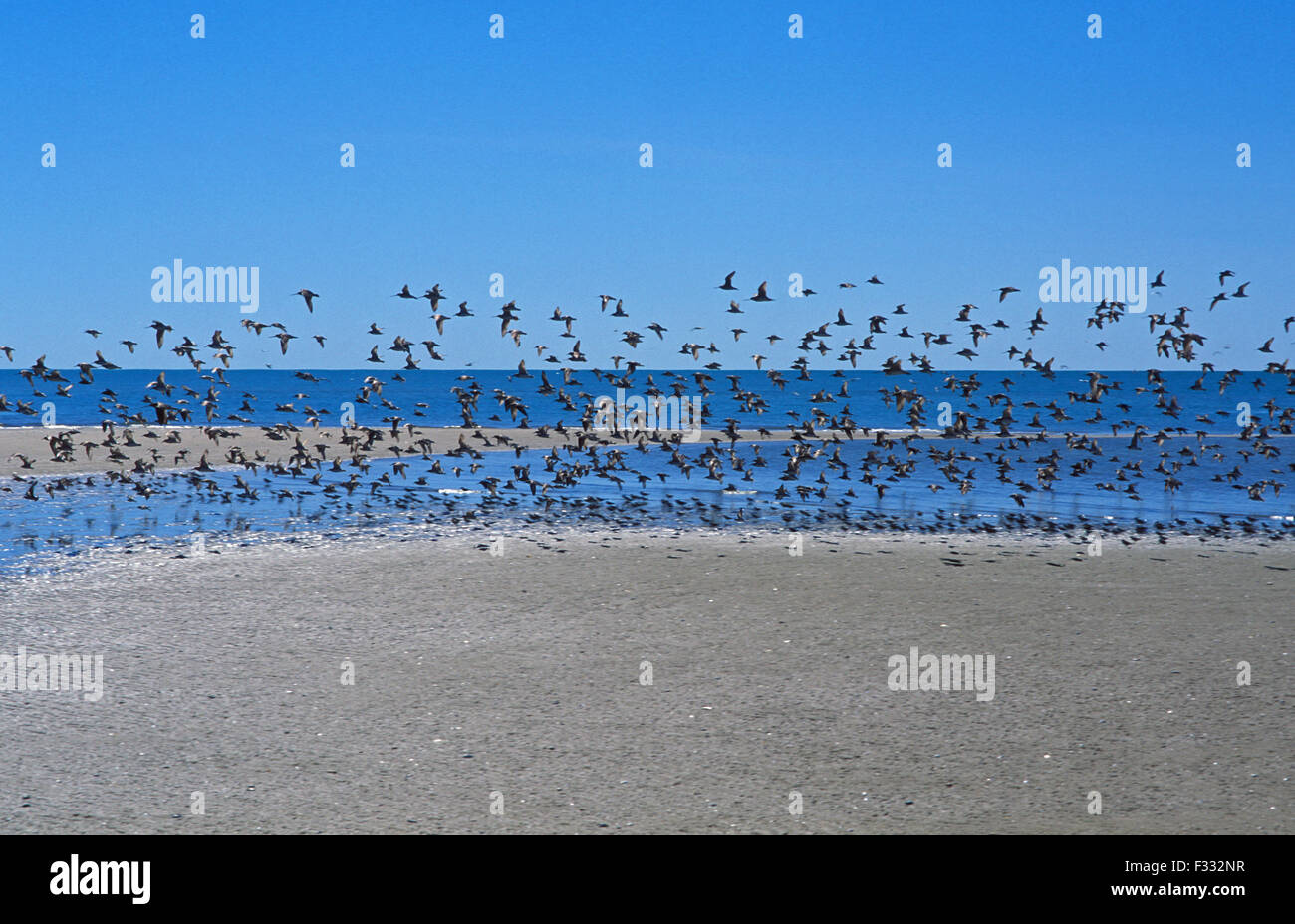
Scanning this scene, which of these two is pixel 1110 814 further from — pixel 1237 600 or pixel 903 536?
pixel 903 536

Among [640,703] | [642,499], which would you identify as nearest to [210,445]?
[642,499]

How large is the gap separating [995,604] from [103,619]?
12.4 meters

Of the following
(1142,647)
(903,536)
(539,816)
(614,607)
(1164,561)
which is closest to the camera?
(539,816)

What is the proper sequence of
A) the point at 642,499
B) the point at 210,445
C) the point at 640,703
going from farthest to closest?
the point at 210,445 → the point at 642,499 → the point at 640,703

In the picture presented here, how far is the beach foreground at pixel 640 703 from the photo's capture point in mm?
7836

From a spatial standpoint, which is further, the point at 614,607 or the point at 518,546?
the point at 518,546

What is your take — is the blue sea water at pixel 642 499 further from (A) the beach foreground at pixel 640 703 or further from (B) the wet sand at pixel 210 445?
Answer: (A) the beach foreground at pixel 640 703

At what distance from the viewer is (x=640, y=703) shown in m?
10.5

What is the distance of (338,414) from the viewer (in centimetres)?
9856

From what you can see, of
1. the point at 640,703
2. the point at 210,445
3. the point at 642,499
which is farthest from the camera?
the point at 210,445

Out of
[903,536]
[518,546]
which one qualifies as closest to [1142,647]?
[903,536]

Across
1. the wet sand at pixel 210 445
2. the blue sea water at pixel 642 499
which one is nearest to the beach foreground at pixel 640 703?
the blue sea water at pixel 642 499

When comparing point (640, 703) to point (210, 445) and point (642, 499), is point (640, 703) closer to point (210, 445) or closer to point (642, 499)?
point (642, 499)

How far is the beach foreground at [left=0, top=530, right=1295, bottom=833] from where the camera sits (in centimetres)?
784
